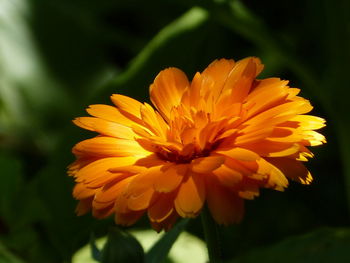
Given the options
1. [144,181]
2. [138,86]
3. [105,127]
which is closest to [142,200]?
[144,181]

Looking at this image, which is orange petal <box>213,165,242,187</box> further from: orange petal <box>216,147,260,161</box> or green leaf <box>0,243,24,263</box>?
green leaf <box>0,243,24,263</box>

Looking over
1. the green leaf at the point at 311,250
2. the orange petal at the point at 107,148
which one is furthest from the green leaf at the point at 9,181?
the orange petal at the point at 107,148

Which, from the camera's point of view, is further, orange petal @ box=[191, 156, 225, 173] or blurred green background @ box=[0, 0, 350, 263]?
blurred green background @ box=[0, 0, 350, 263]

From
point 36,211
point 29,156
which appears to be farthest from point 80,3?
point 36,211

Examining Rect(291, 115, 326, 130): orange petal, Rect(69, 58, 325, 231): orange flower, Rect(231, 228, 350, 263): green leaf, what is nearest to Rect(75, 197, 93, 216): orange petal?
Rect(69, 58, 325, 231): orange flower

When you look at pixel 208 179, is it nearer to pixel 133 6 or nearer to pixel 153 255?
pixel 153 255

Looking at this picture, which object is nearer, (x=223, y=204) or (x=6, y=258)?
(x=223, y=204)

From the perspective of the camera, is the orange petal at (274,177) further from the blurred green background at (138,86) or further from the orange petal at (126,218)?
the blurred green background at (138,86)

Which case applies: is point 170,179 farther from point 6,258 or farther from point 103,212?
point 6,258
